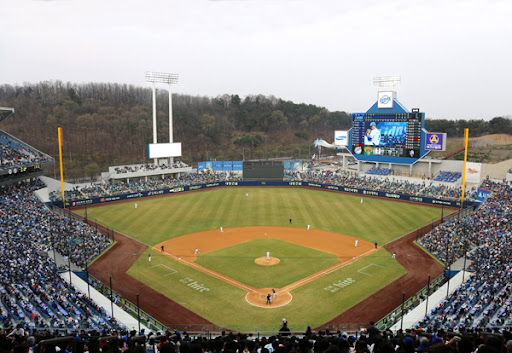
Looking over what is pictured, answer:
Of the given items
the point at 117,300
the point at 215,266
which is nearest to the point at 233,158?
the point at 215,266

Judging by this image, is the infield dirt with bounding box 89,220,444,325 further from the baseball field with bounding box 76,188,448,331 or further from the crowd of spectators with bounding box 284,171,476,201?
the crowd of spectators with bounding box 284,171,476,201

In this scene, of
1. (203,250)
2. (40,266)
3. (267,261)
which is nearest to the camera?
(40,266)

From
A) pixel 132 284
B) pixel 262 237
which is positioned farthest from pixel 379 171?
pixel 132 284

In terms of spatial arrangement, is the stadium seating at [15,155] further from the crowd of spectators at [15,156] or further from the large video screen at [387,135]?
the large video screen at [387,135]

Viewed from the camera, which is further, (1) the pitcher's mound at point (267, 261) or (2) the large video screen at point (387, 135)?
(2) the large video screen at point (387, 135)

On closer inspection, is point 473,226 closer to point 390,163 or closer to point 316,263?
point 316,263

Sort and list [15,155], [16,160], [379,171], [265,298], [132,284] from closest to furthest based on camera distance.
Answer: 1. [265,298]
2. [132,284]
3. [16,160]
4. [15,155]
5. [379,171]

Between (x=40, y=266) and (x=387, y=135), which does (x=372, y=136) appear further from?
(x=40, y=266)

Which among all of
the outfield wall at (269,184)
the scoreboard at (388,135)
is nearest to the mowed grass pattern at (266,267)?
the outfield wall at (269,184)
